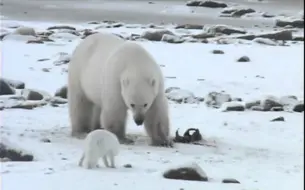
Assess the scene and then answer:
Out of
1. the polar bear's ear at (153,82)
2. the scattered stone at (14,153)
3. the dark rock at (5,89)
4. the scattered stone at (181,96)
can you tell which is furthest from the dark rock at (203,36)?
the scattered stone at (14,153)

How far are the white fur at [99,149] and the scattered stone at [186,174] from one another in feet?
1.86

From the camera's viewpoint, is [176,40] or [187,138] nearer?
[187,138]

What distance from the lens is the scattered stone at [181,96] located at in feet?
32.8

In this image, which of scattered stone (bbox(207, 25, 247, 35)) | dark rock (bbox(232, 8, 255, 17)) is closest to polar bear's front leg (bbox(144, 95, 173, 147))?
scattered stone (bbox(207, 25, 247, 35))

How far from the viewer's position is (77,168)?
5211 millimetres

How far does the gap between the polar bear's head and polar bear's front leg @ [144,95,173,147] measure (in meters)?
0.19

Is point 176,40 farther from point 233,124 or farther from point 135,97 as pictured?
point 135,97

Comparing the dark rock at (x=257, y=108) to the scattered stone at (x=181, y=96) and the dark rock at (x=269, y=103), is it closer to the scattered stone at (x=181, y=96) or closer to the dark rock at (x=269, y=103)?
the dark rock at (x=269, y=103)

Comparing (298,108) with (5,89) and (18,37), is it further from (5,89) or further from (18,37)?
(18,37)

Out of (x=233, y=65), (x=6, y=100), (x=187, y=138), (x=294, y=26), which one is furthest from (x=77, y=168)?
(x=294, y=26)

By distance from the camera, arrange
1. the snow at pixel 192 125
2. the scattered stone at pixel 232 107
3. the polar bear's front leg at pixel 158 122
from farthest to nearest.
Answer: the scattered stone at pixel 232 107
the polar bear's front leg at pixel 158 122
the snow at pixel 192 125

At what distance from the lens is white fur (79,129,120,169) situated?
5309 mm

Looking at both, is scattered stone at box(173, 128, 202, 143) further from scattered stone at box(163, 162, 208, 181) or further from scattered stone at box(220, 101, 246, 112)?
Answer: scattered stone at box(163, 162, 208, 181)

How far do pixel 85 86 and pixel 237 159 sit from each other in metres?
2.14
